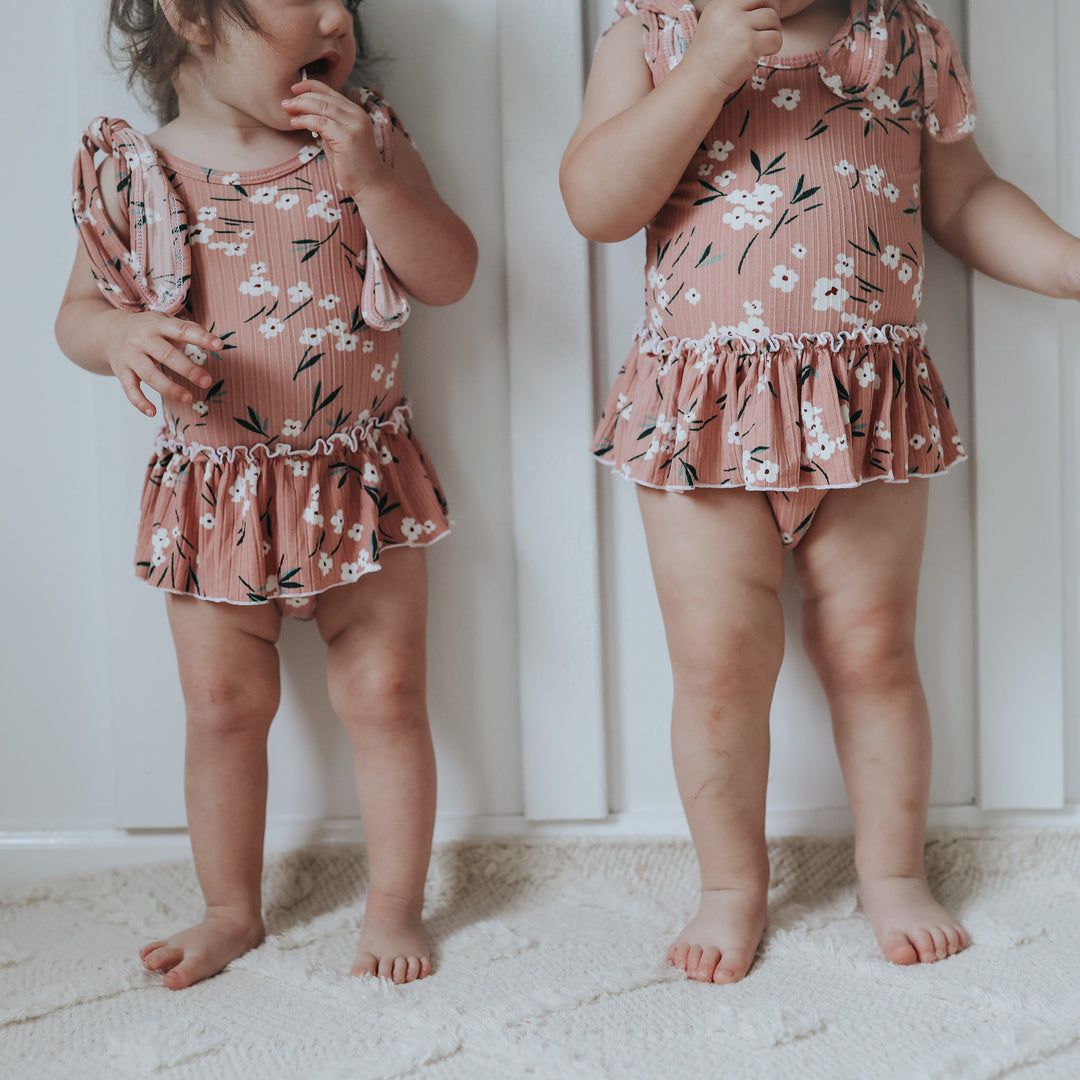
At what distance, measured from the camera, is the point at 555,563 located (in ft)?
3.43

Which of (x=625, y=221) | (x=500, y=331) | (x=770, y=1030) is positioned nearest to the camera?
(x=770, y=1030)

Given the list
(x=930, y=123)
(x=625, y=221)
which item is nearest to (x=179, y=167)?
(x=625, y=221)

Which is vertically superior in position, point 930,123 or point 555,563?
point 930,123

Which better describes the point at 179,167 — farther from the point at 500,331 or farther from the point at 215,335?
the point at 500,331

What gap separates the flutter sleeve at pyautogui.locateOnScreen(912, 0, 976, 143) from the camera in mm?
883

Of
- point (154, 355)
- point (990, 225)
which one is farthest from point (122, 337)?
point (990, 225)

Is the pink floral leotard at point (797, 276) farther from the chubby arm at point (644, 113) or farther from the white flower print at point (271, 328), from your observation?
the white flower print at point (271, 328)

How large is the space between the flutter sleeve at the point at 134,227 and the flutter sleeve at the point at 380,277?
0.49 feet

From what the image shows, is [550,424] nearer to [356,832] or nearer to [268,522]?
Result: [268,522]

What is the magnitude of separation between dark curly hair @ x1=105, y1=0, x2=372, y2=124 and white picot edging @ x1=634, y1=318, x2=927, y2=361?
1.35ft

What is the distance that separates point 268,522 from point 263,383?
119mm

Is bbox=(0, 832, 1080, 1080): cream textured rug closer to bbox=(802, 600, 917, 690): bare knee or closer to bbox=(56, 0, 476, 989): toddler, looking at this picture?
bbox=(56, 0, 476, 989): toddler

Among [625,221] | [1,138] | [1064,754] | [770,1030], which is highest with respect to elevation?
[1,138]

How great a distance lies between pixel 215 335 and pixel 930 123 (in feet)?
2.09
